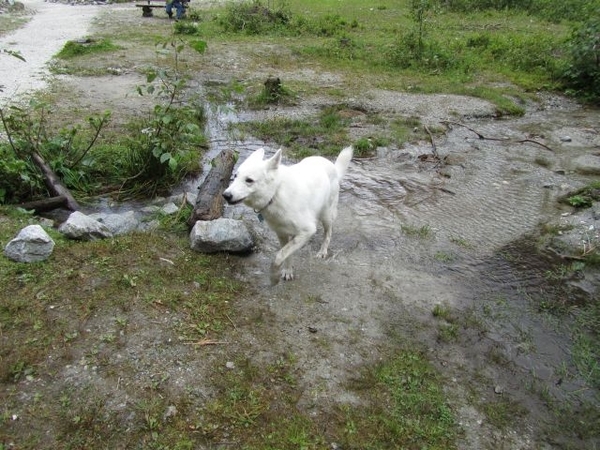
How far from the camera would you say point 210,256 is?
4770mm

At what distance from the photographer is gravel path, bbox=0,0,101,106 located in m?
9.47

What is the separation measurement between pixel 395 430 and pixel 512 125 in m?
8.06

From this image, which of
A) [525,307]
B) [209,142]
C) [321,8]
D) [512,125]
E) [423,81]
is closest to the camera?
[525,307]

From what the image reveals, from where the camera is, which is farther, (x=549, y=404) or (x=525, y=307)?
(x=525, y=307)

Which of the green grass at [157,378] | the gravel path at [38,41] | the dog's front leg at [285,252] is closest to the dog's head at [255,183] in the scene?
the dog's front leg at [285,252]

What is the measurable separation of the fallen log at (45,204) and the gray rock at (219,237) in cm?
182

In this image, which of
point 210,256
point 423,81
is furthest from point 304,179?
point 423,81

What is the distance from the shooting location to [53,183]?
5438mm

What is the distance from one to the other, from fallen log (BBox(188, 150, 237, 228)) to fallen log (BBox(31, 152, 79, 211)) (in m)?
1.58

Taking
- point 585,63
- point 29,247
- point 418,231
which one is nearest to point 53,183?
point 29,247

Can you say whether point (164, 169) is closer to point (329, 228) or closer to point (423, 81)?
point (329, 228)

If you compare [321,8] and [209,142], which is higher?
[321,8]

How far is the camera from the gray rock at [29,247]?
163 inches

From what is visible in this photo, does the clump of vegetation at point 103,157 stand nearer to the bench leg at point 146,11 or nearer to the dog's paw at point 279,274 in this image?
the dog's paw at point 279,274
